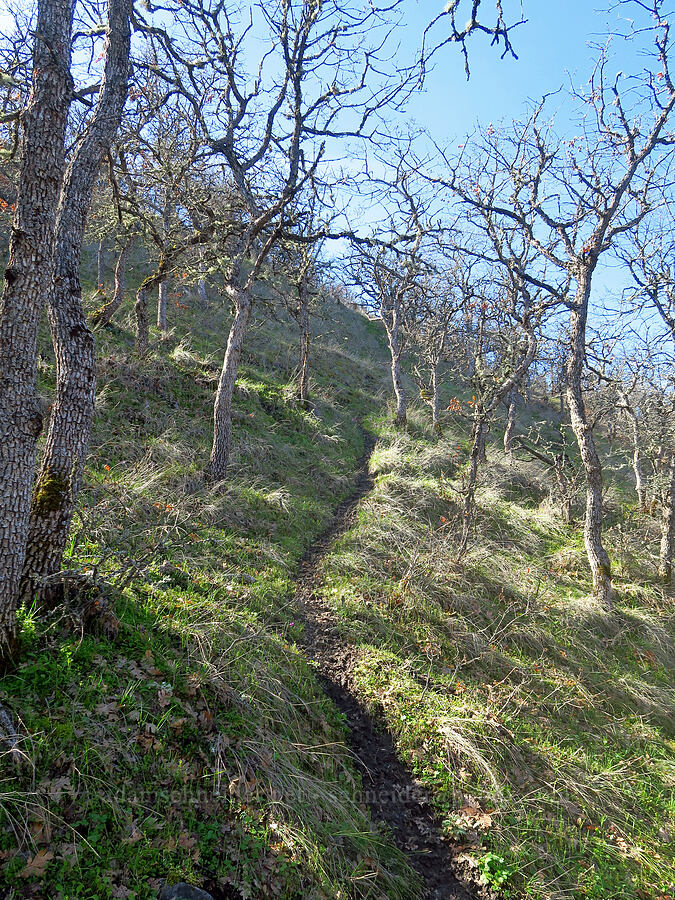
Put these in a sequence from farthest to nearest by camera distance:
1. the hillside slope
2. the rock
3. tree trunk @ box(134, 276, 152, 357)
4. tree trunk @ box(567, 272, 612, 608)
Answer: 1. tree trunk @ box(134, 276, 152, 357)
2. tree trunk @ box(567, 272, 612, 608)
3. the hillside slope
4. the rock

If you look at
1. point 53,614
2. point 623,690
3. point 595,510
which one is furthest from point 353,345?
point 53,614

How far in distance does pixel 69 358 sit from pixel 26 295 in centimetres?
84

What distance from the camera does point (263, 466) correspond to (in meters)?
10.2

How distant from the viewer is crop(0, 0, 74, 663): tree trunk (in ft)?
9.61

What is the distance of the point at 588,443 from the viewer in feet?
27.1

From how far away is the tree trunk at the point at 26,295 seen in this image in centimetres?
293

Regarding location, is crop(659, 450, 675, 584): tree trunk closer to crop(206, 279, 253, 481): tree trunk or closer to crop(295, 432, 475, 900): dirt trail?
crop(295, 432, 475, 900): dirt trail

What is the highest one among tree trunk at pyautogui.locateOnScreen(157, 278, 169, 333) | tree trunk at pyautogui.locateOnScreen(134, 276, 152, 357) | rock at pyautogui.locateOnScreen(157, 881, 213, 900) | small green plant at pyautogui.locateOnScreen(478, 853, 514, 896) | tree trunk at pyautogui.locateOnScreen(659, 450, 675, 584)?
Result: tree trunk at pyautogui.locateOnScreen(157, 278, 169, 333)

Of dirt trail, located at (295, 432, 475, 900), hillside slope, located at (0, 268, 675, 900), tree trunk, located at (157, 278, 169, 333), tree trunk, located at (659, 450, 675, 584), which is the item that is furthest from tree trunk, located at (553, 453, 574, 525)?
tree trunk, located at (157, 278, 169, 333)

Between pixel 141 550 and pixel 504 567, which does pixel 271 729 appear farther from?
pixel 504 567

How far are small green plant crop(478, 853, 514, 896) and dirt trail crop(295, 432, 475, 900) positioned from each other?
21 cm

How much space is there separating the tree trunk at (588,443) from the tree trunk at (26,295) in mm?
8465

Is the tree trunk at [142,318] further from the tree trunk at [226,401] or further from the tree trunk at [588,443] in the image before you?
the tree trunk at [588,443]

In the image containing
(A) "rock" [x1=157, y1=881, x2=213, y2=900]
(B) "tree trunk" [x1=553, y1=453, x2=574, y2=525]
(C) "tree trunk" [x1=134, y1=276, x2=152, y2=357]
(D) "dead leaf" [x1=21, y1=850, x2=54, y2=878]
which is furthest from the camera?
(B) "tree trunk" [x1=553, y1=453, x2=574, y2=525]
